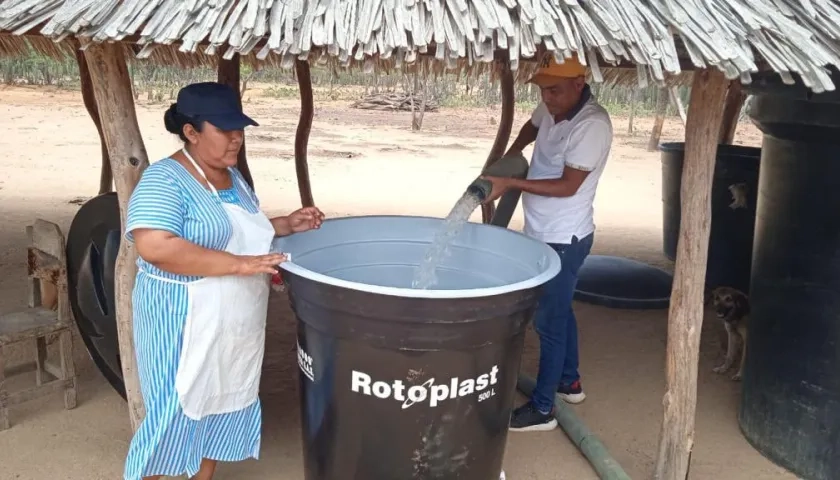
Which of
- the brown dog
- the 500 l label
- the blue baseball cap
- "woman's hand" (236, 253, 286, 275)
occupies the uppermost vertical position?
the blue baseball cap

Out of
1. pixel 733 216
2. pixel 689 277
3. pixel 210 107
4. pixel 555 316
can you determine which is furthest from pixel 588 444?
pixel 733 216

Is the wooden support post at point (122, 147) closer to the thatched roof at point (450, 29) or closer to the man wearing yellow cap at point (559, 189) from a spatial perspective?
the thatched roof at point (450, 29)

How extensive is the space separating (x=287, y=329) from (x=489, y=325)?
275cm

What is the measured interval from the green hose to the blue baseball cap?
78.3 inches

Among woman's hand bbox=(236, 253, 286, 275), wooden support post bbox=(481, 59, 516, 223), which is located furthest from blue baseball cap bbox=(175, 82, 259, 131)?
wooden support post bbox=(481, 59, 516, 223)

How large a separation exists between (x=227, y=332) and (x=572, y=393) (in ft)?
6.75

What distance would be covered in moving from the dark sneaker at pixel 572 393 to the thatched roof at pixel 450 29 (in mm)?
2018

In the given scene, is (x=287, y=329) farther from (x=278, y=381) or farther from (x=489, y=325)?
(x=489, y=325)

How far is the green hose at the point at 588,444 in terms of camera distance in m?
2.88

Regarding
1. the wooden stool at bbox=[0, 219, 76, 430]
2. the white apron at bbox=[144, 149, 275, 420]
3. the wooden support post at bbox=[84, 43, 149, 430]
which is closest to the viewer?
the white apron at bbox=[144, 149, 275, 420]

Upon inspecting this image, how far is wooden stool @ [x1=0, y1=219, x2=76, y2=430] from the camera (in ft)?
10.6

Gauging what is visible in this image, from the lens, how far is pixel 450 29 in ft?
6.40

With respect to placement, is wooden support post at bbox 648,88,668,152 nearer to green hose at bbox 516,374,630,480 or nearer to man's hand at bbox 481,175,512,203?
green hose at bbox 516,374,630,480

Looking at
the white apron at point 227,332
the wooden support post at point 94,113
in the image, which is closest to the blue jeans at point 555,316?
the white apron at point 227,332
